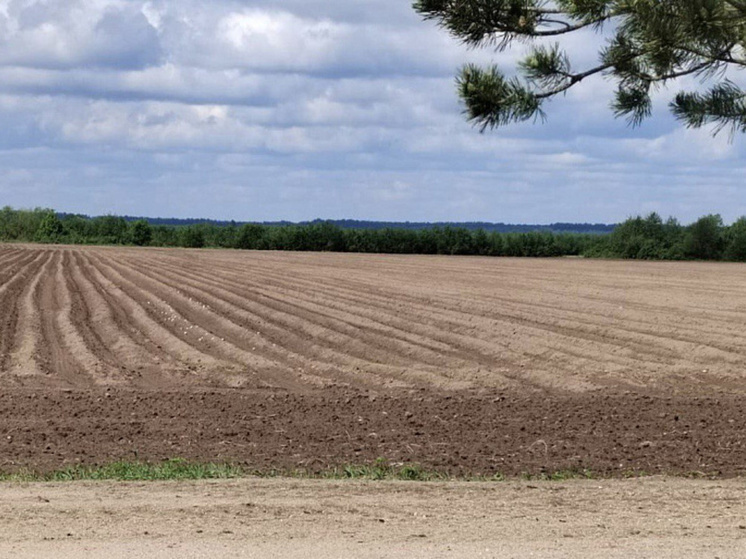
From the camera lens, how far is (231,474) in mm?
9430

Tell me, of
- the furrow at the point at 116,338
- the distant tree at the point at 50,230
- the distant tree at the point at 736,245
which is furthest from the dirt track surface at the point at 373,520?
the distant tree at the point at 50,230

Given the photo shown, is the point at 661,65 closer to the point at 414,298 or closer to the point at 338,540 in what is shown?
the point at 338,540

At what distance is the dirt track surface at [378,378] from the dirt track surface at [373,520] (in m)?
1.28

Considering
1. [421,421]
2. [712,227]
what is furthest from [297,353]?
[712,227]

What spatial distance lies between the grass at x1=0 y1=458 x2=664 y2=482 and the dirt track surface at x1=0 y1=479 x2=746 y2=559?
420 millimetres

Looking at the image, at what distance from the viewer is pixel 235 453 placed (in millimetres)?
10625

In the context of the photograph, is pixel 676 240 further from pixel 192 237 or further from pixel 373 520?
pixel 373 520

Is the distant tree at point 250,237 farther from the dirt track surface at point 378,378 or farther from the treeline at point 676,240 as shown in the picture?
the dirt track surface at point 378,378

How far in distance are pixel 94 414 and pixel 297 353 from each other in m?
6.56

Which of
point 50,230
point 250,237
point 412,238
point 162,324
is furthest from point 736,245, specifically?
point 50,230

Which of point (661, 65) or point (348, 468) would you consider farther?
point (348, 468)

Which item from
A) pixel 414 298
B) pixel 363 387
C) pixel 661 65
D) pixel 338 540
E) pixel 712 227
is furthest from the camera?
pixel 712 227

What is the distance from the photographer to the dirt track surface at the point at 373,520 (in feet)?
21.9

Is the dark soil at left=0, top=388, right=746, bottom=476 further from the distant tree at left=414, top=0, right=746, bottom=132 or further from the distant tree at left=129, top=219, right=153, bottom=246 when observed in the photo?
the distant tree at left=129, top=219, right=153, bottom=246
